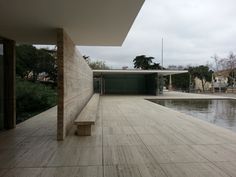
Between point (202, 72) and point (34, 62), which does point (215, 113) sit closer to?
point (34, 62)

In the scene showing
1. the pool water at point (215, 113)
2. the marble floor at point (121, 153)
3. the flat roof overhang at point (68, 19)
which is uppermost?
the flat roof overhang at point (68, 19)

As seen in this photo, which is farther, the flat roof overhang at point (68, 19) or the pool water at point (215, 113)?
the pool water at point (215, 113)

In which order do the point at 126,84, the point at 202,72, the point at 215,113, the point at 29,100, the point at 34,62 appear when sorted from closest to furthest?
the point at 215,113
the point at 29,100
the point at 34,62
the point at 126,84
the point at 202,72

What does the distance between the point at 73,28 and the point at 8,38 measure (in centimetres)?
222

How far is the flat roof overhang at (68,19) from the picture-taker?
495 cm

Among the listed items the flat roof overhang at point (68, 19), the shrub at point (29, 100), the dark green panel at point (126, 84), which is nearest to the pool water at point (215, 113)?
the flat roof overhang at point (68, 19)

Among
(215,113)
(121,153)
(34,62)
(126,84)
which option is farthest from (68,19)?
(126,84)

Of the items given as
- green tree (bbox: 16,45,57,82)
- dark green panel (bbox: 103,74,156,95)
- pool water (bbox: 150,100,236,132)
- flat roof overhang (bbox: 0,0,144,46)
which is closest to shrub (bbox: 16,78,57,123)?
flat roof overhang (bbox: 0,0,144,46)

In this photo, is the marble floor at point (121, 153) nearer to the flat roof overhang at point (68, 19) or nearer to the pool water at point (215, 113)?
the pool water at point (215, 113)

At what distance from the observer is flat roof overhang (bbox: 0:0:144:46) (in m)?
4.95

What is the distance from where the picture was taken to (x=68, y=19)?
6.02 metres

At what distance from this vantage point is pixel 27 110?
577 inches

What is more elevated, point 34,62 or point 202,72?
point 34,62

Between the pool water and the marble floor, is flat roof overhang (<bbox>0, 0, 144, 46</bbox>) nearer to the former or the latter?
the marble floor
